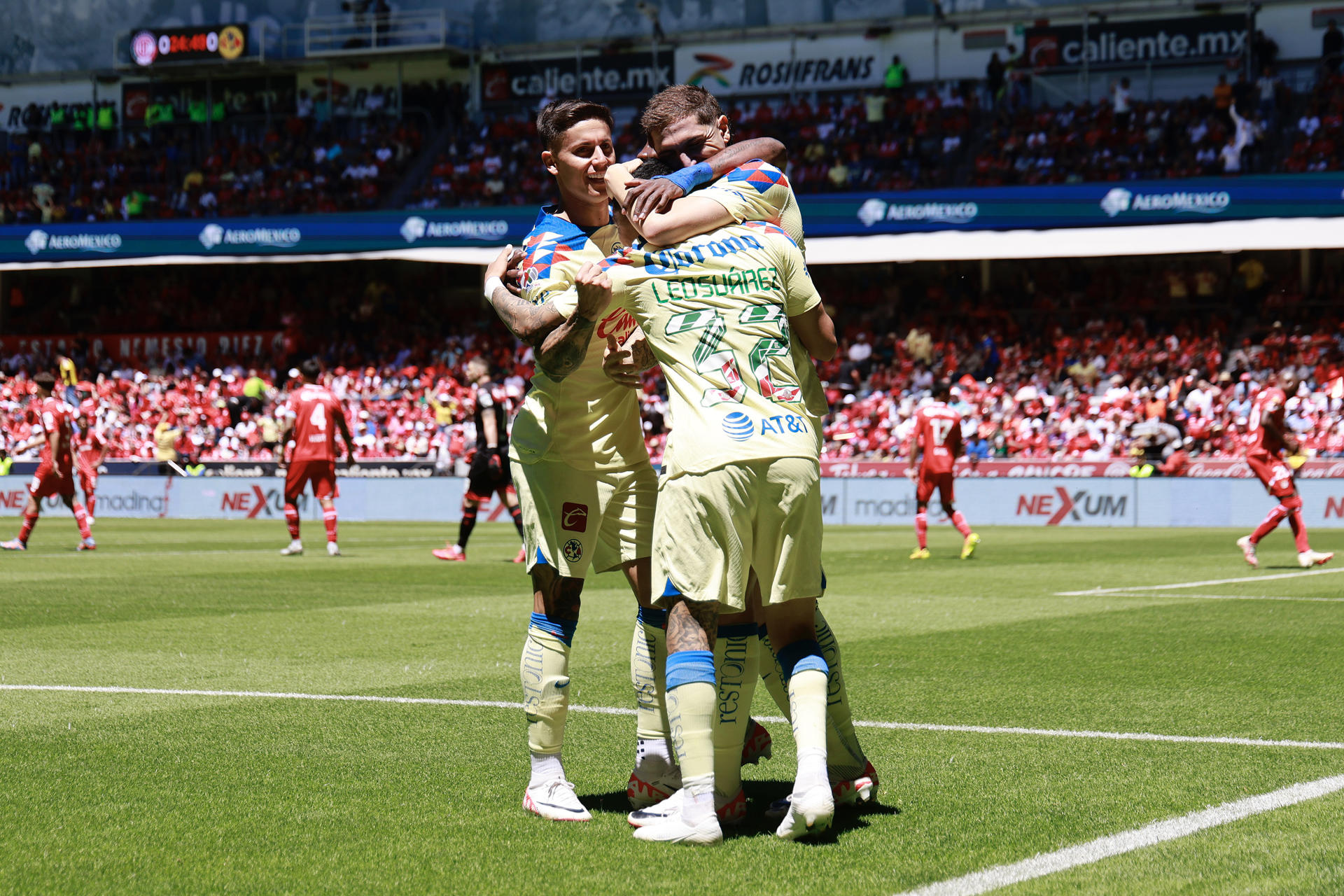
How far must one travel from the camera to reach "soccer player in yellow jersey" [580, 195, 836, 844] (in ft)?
13.7

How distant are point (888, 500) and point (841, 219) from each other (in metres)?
9.41

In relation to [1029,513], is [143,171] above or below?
above

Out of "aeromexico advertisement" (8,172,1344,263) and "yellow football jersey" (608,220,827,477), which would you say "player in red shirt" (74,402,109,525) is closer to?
"aeromexico advertisement" (8,172,1344,263)

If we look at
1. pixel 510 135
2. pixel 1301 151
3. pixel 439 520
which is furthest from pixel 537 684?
pixel 510 135

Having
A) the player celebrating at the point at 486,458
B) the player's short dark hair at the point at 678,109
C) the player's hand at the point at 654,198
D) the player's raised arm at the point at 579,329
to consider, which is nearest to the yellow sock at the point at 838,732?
the player's raised arm at the point at 579,329

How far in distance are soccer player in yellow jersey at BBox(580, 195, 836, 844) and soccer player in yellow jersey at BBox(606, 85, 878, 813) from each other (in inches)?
3.2

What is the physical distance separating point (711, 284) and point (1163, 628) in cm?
661

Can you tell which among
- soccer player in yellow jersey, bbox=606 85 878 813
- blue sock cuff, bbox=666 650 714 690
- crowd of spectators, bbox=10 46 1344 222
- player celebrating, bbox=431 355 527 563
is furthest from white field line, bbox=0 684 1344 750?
crowd of spectators, bbox=10 46 1344 222

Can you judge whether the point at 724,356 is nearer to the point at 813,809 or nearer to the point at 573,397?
the point at 573,397

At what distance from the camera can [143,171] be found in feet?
144

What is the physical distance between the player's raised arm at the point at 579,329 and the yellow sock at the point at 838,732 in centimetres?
110

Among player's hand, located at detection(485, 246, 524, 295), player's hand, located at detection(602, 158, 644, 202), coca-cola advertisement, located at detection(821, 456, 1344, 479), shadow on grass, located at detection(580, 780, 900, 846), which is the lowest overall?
coca-cola advertisement, located at detection(821, 456, 1344, 479)

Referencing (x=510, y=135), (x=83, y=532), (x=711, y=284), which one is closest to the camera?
(x=711, y=284)

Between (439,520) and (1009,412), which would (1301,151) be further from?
(439,520)
